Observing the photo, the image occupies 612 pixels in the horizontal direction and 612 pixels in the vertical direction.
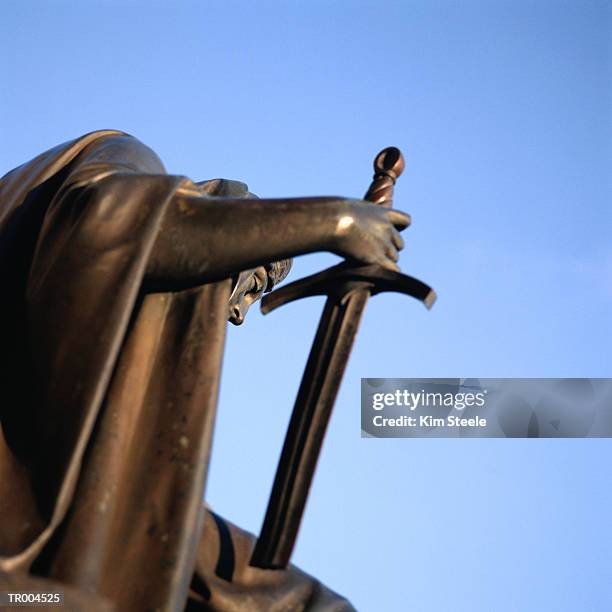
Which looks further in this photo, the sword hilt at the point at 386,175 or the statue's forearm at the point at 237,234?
the sword hilt at the point at 386,175

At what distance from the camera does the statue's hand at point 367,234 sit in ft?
14.3

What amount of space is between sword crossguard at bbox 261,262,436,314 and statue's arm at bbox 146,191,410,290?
0.17 feet

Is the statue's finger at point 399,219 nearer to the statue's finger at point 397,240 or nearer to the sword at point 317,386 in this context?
the statue's finger at point 397,240

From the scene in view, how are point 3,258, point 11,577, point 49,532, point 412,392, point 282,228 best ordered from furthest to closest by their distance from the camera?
1. point 412,392
2. point 3,258
3. point 282,228
4. point 49,532
5. point 11,577

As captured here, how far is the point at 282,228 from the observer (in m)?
4.35

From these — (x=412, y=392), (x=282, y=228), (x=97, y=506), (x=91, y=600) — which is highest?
(x=412, y=392)

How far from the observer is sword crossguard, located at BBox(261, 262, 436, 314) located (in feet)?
14.2

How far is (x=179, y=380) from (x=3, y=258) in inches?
32.0

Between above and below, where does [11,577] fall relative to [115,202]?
below

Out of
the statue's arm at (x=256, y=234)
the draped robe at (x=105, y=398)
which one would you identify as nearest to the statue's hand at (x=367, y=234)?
the statue's arm at (x=256, y=234)

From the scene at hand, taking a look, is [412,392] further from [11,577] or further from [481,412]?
[11,577]

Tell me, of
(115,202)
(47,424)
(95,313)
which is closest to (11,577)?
(47,424)

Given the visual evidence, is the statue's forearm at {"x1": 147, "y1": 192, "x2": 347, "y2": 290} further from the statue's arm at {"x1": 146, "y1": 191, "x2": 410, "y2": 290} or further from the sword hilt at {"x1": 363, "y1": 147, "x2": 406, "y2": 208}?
the sword hilt at {"x1": 363, "y1": 147, "x2": 406, "y2": 208}

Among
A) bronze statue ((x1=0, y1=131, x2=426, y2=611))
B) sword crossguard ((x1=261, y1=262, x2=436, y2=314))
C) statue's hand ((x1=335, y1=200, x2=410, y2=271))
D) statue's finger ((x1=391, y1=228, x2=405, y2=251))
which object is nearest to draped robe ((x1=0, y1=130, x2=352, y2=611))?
bronze statue ((x1=0, y1=131, x2=426, y2=611))
